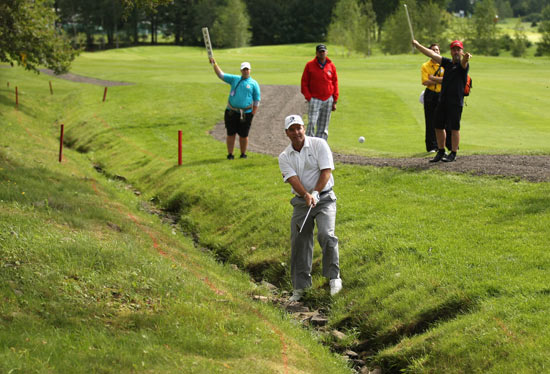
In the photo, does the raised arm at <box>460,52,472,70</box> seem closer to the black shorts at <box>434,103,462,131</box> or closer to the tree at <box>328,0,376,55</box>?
the black shorts at <box>434,103,462,131</box>

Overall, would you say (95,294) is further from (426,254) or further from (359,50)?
(359,50)

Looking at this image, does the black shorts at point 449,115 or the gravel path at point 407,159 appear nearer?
the gravel path at point 407,159

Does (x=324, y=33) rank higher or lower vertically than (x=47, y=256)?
higher

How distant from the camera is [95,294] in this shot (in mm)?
7656

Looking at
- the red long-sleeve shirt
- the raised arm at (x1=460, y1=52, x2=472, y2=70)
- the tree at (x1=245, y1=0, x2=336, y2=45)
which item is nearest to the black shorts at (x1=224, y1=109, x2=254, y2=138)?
the red long-sleeve shirt

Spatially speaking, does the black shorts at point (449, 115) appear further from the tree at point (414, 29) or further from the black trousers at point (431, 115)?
the tree at point (414, 29)

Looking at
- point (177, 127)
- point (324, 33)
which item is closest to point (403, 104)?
point (177, 127)

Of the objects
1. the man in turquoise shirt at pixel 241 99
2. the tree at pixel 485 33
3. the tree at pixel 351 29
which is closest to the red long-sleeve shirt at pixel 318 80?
the man in turquoise shirt at pixel 241 99

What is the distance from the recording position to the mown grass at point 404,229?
7.82 metres

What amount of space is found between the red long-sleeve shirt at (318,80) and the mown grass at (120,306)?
18.6 ft

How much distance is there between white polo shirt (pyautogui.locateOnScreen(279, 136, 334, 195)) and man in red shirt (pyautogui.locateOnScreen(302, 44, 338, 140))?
679 cm

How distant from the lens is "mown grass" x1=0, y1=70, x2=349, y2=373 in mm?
6242

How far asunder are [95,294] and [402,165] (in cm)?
958

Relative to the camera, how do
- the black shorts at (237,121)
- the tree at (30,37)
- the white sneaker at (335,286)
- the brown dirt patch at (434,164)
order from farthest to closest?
the tree at (30,37)
the black shorts at (237,121)
the brown dirt patch at (434,164)
the white sneaker at (335,286)
